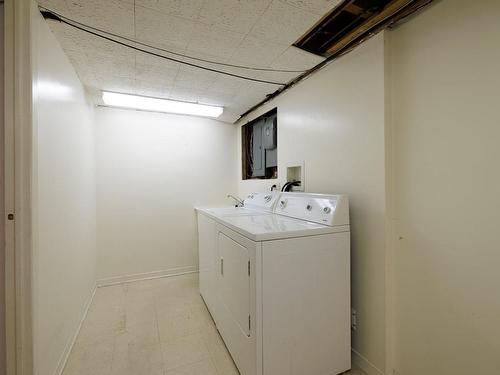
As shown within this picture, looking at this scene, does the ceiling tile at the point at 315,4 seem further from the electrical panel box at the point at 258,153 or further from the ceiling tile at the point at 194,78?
the electrical panel box at the point at 258,153

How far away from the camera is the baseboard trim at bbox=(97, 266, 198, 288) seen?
274 centimetres

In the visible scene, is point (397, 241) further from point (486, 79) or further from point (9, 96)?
point (9, 96)

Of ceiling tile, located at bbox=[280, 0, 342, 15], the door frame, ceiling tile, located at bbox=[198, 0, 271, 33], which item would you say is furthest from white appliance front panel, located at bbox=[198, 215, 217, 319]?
ceiling tile, located at bbox=[280, 0, 342, 15]

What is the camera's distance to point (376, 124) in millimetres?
1376

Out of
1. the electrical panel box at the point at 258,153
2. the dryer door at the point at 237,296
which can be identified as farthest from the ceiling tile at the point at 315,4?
the electrical panel box at the point at 258,153

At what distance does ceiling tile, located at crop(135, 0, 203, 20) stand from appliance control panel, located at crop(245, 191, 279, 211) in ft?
4.68

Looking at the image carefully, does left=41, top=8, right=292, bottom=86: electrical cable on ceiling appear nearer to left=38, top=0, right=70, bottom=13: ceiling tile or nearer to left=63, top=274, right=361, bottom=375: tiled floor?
left=38, top=0, right=70, bottom=13: ceiling tile

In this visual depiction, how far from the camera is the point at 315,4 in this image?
1.18m

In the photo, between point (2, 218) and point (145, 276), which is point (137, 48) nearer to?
point (2, 218)

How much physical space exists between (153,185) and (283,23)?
7.83 feet

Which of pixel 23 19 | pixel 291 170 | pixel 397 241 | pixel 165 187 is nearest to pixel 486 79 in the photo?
pixel 397 241

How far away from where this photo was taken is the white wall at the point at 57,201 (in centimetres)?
120

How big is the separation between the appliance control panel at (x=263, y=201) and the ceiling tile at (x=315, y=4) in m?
1.32

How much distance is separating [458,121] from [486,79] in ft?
0.61
